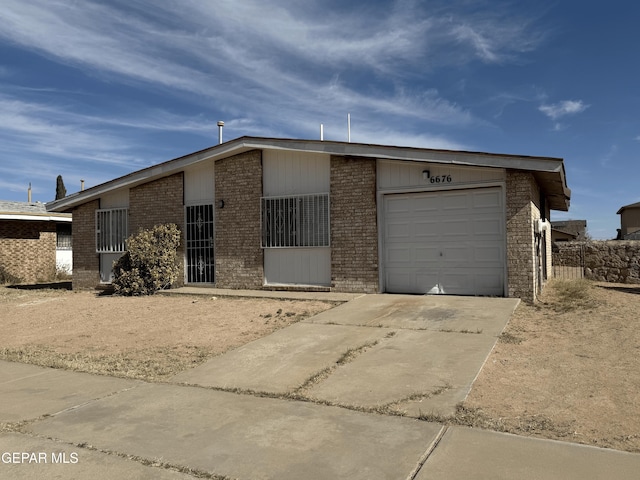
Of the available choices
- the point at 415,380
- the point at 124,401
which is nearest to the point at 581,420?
the point at 415,380

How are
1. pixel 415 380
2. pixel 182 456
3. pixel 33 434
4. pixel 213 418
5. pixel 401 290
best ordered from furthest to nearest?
pixel 401 290 → pixel 415 380 → pixel 213 418 → pixel 33 434 → pixel 182 456

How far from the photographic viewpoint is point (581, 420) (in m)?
4.01

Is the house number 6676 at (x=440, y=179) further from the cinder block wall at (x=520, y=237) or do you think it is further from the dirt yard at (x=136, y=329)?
the dirt yard at (x=136, y=329)

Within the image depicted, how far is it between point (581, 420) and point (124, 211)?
13.4m

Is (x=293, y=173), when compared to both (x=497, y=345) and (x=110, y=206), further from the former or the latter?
(x=497, y=345)

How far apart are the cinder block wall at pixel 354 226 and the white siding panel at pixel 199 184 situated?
11.9ft

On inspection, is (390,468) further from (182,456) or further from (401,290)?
(401,290)

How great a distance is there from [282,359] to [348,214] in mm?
5625

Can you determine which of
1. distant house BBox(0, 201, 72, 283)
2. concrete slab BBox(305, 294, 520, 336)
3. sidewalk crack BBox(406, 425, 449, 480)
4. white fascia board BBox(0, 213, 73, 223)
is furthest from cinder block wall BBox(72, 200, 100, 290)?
sidewalk crack BBox(406, 425, 449, 480)

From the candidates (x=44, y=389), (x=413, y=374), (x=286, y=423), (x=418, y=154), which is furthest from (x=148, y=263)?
(x=286, y=423)

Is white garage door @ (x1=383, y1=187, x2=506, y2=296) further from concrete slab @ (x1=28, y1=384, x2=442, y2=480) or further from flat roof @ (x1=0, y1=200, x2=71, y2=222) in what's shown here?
flat roof @ (x1=0, y1=200, x2=71, y2=222)

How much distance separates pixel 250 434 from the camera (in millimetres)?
3867

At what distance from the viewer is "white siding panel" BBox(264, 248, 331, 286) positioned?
11.7 meters

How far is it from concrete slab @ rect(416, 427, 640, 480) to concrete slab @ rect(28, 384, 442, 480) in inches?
6.7
